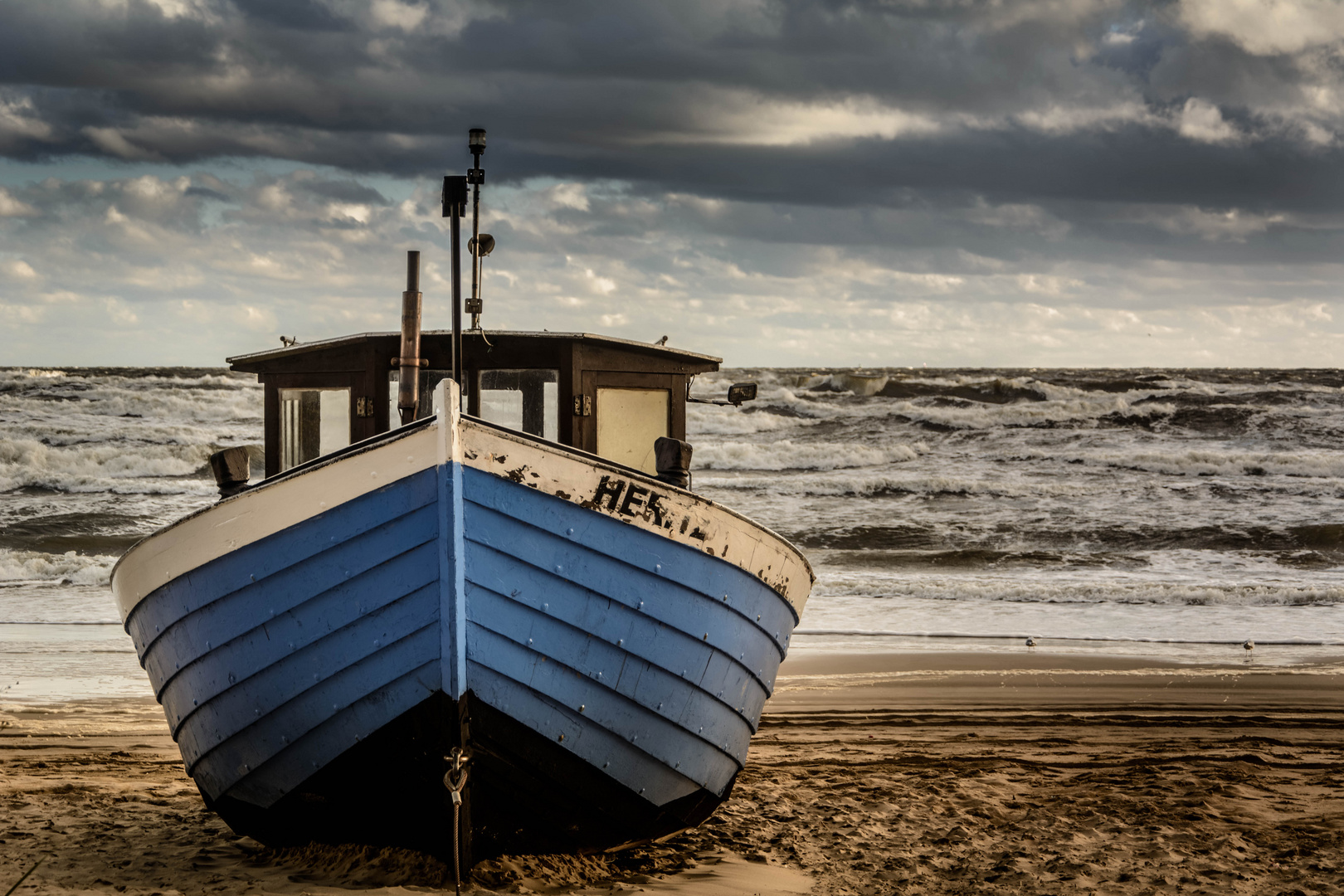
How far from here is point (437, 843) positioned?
4.30m

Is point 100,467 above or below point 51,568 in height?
above

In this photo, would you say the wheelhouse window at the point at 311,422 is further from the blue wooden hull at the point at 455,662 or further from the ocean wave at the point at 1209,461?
the ocean wave at the point at 1209,461

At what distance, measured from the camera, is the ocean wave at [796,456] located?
2855 cm

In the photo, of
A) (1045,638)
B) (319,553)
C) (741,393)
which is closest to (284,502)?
(319,553)

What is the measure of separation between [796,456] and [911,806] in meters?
24.3

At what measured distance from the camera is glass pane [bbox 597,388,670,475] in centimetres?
557

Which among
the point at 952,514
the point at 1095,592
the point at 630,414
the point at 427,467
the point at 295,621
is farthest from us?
the point at 952,514

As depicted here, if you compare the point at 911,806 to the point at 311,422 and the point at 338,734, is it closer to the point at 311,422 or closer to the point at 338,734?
the point at 338,734

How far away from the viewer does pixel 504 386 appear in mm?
5430

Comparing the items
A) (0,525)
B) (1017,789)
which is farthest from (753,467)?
(1017,789)

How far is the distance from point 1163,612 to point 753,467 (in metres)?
16.9

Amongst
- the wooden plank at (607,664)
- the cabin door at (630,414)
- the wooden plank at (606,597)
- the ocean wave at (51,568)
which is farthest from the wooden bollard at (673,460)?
the ocean wave at (51,568)

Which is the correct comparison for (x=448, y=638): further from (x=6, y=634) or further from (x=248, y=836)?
(x=6, y=634)

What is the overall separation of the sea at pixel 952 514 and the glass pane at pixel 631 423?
486 cm
